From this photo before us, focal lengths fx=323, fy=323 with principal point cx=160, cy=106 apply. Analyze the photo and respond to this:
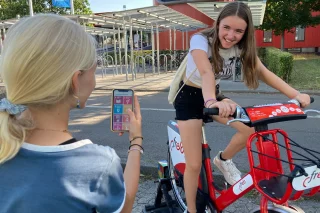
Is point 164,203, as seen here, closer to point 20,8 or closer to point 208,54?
point 208,54

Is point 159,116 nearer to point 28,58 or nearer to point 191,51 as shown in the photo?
point 191,51

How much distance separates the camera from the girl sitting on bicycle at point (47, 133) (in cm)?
101

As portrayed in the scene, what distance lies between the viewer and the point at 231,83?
1173 centimetres

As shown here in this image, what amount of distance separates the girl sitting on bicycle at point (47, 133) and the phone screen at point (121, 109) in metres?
0.51

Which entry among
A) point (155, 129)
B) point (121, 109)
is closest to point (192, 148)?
point (121, 109)

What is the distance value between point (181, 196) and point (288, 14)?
21212mm

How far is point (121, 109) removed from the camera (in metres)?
1.70

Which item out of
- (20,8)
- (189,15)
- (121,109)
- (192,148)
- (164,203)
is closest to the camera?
(121,109)

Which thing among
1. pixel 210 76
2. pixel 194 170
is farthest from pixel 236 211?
pixel 210 76

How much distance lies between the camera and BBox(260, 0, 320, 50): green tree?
834 inches

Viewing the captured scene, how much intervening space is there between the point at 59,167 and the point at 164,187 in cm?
214

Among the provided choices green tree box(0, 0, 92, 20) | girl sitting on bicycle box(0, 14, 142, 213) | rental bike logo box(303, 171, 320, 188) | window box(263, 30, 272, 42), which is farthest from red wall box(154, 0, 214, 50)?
girl sitting on bicycle box(0, 14, 142, 213)

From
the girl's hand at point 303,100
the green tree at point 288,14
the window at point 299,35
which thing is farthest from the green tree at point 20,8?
the girl's hand at point 303,100

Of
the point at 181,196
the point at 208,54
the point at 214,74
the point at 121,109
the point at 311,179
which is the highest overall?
the point at 208,54
